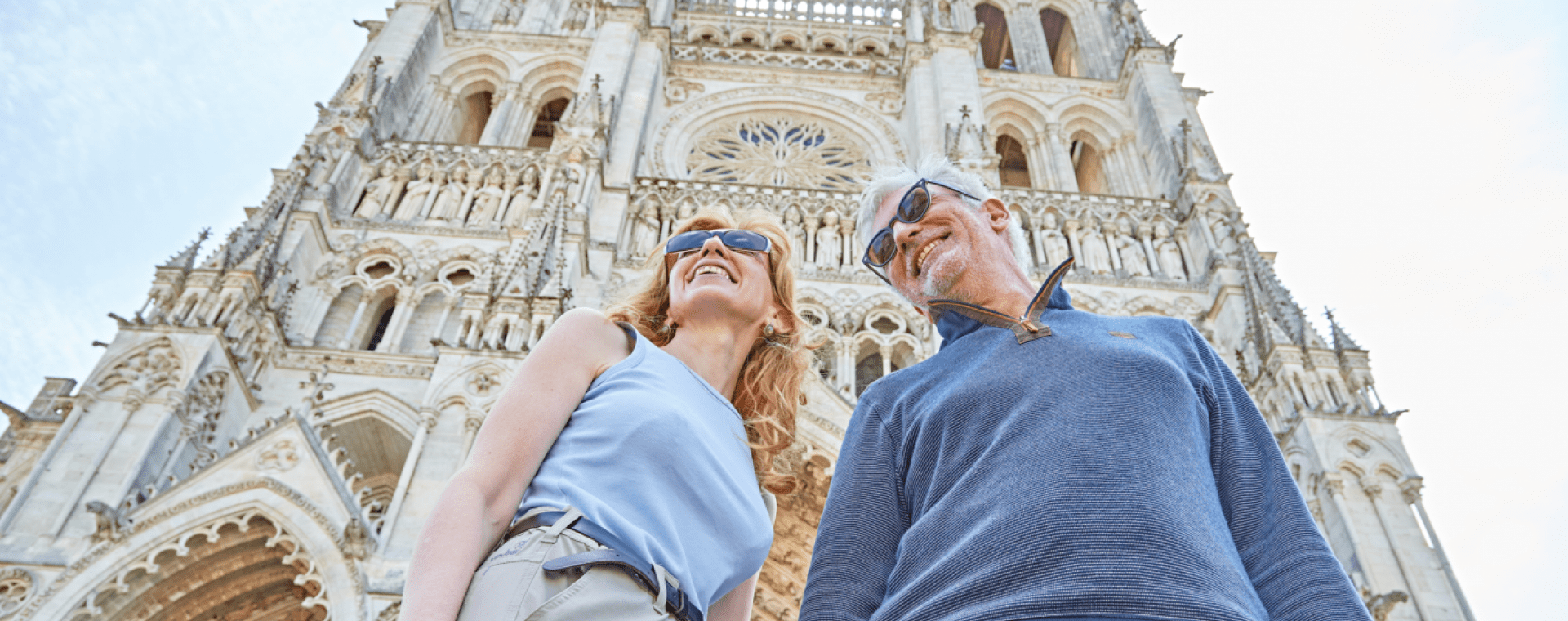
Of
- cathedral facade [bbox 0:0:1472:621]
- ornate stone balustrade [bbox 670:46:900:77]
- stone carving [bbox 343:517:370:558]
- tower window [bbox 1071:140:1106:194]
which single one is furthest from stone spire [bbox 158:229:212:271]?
tower window [bbox 1071:140:1106:194]

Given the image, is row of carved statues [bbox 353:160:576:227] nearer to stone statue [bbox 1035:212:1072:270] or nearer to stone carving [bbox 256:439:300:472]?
stone carving [bbox 256:439:300:472]

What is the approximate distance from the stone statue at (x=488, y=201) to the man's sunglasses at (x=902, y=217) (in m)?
12.2

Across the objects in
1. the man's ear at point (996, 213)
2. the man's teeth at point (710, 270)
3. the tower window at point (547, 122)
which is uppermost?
the tower window at point (547, 122)

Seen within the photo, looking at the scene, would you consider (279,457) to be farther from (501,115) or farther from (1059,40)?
(1059,40)

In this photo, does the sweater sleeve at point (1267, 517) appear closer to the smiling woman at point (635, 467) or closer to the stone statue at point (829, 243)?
the smiling woman at point (635, 467)

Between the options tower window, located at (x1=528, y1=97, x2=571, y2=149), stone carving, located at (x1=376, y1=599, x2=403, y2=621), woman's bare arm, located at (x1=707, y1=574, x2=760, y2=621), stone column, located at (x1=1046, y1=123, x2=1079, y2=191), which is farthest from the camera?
tower window, located at (x1=528, y1=97, x2=571, y2=149)

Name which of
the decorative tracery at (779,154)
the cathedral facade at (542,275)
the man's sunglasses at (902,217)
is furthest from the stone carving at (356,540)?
the decorative tracery at (779,154)

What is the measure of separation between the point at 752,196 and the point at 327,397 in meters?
6.93

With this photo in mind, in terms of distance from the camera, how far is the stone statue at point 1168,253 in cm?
1445

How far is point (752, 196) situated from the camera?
594 inches

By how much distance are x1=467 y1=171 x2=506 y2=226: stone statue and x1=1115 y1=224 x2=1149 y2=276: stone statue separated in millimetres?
9748

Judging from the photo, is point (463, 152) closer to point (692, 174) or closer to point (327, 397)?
point (692, 174)

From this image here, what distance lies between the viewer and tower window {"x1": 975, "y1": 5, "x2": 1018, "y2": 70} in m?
24.2

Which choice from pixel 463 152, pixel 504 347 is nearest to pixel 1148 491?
pixel 504 347
